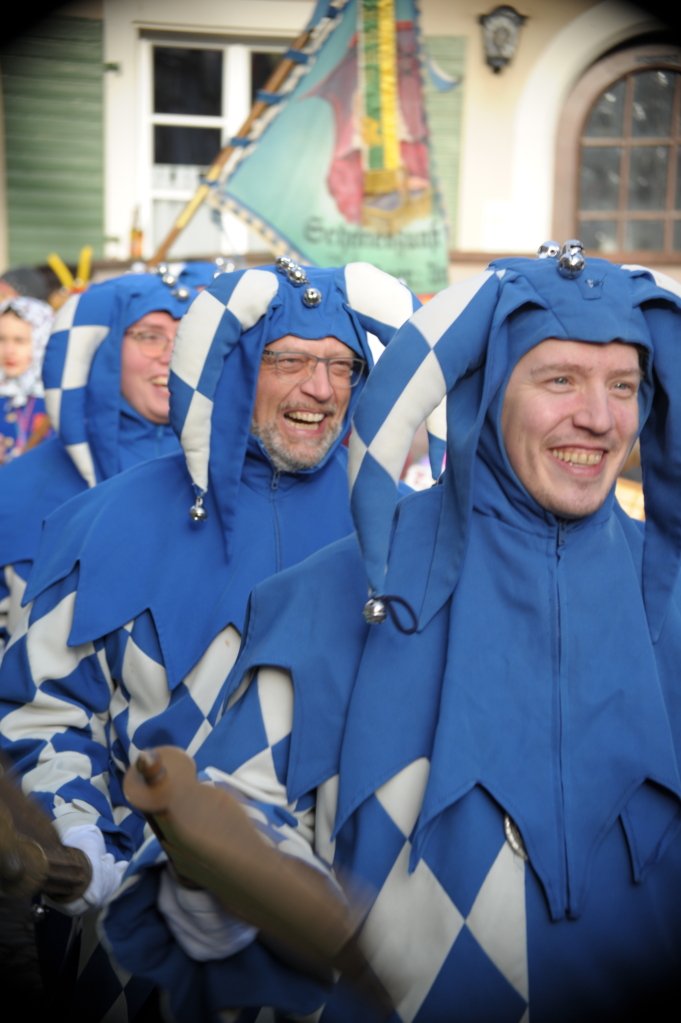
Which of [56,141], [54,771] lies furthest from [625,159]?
[54,771]

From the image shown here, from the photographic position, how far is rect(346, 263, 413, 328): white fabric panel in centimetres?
285

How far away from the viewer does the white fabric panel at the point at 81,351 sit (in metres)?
3.78

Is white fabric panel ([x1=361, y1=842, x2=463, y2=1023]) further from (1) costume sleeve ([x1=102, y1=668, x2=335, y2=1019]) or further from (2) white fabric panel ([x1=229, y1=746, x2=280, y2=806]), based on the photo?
(2) white fabric panel ([x1=229, y1=746, x2=280, y2=806])

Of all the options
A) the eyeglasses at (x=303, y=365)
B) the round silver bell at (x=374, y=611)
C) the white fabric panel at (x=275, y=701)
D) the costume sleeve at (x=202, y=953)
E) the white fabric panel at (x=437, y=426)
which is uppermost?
the eyeglasses at (x=303, y=365)

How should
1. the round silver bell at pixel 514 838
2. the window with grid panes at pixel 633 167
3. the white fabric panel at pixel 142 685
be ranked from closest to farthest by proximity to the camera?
1. the round silver bell at pixel 514 838
2. the white fabric panel at pixel 142 685
3. the window with grid panes at pixel 633 167

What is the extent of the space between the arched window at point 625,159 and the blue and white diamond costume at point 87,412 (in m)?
4.99

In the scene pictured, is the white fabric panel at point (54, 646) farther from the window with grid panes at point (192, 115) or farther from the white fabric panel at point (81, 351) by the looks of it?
the window with grid panes at point (192, 115)

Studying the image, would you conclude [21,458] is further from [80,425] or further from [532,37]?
[532,37]

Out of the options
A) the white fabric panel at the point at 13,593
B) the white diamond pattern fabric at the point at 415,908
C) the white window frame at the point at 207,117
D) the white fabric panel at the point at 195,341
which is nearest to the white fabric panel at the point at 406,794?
the white diamond pattern fabric at the point at 415,908

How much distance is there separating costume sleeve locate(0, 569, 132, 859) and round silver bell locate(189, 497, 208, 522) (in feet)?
1.17

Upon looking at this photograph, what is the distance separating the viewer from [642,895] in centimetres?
173

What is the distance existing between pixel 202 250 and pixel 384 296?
19.6 ft

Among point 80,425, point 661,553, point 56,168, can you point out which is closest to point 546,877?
point 661,553

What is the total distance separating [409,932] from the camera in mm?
1709
